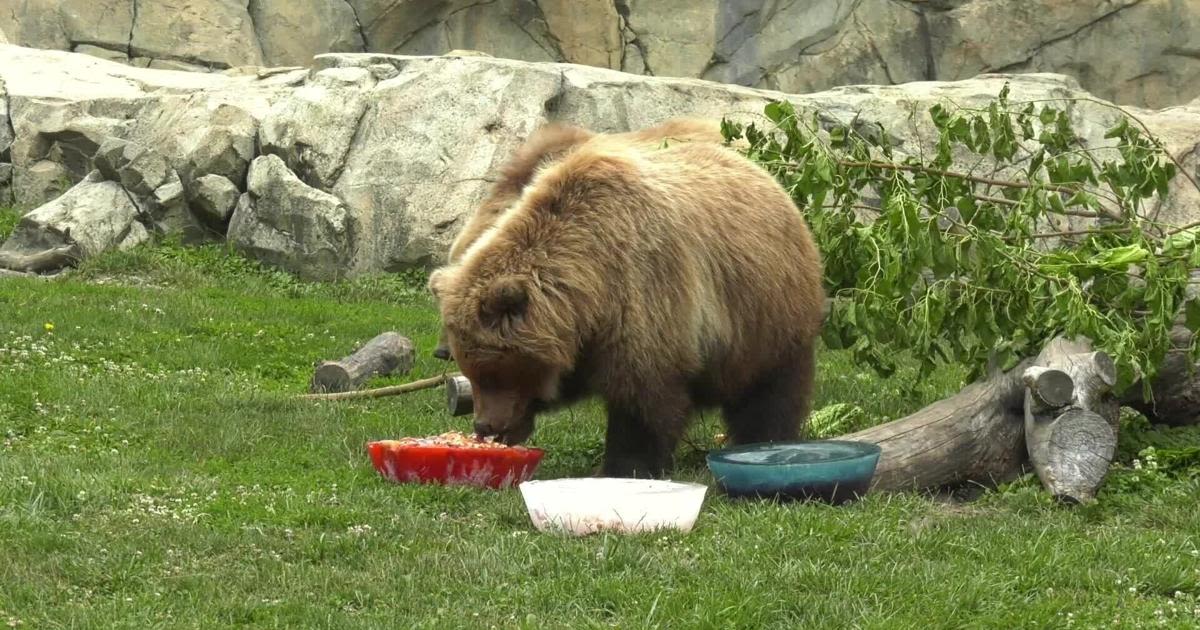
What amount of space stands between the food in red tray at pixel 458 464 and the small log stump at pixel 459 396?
107 cm

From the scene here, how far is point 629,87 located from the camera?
15.8 m

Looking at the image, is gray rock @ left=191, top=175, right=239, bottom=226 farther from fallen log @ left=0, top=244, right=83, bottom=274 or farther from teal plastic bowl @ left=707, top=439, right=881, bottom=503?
teal plastic bowl @ left=707, top=439, right=881, bottom=503

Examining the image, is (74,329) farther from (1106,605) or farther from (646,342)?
(1106,605)

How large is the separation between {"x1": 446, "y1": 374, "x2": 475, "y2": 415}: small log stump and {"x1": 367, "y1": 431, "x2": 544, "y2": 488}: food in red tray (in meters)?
1.07

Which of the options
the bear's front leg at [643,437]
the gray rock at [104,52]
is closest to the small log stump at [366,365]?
the bear's front leg at [643,437]

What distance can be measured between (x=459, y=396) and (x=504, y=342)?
4.81 feet

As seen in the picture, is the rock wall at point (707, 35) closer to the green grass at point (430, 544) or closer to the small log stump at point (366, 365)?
the small log stump at point (366, 365)

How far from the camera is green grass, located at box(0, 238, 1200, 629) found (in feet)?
17.3

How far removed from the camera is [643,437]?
724 cm

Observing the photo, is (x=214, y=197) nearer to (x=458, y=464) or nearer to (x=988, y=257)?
(x=458, y=464)

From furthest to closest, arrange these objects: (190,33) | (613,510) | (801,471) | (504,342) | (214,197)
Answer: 1. (190,33)
2. (214,197)
3. (504,342)
4. (801,471)
5. (613,510)

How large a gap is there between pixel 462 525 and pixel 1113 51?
1818 cm

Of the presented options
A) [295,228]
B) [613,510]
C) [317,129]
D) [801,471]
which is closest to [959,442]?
[801,471]

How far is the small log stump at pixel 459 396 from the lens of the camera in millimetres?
8406
